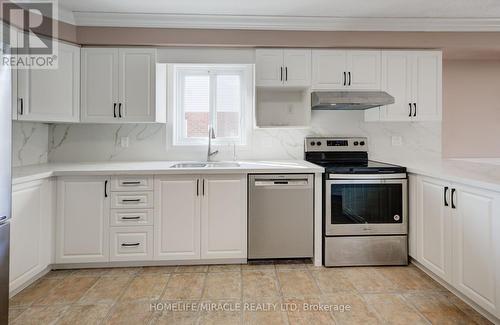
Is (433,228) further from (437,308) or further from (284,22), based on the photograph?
(284,22)

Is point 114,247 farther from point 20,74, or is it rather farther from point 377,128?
point 377,128

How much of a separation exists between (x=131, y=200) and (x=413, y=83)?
3.06 meters

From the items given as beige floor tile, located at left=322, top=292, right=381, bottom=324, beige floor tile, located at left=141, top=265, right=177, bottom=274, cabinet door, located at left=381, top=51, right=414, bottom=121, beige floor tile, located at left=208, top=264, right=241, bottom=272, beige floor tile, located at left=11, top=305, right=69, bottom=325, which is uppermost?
cabinet door, located at left=381, top=51, right=414, bottom=121

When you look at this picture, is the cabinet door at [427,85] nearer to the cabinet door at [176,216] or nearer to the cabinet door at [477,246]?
the cabinet door at [477,246]

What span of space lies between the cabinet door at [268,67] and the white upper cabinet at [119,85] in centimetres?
104

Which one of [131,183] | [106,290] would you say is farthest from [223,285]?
[131,183]


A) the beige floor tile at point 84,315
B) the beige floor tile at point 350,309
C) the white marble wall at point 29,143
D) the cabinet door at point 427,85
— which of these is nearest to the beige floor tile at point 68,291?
the beige floor tile at point 84,315

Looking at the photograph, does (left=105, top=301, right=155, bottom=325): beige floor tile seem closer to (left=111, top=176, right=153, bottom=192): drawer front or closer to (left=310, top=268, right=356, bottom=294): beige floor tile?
(left=111, top=176, right=153, bottom=192): drawer front

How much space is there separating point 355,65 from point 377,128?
0.82 metres

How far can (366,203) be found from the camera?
2.56m

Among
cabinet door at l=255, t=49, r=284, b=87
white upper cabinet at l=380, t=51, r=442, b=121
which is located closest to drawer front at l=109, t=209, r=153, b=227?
cabinet door at l=255, t=49, r=284, b=87

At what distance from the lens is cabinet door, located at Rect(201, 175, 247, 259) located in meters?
2.53

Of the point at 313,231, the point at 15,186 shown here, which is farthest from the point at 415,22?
the point at 15,186

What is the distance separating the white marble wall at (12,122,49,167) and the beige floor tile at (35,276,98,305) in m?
1.23
